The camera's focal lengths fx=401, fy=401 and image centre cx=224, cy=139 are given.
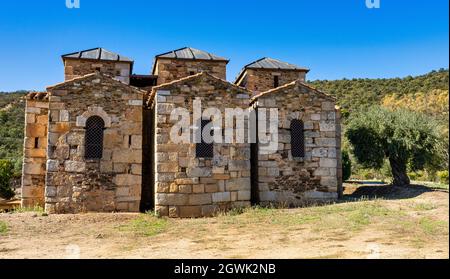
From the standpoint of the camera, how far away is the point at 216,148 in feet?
37.1

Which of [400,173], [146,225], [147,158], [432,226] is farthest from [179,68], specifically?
[432,226]

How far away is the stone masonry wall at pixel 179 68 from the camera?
50.3 ft

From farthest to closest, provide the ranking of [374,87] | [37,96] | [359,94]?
1. [374,87]
2. [359,94]
3. [37,96]

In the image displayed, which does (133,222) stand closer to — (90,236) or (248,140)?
(90,236)

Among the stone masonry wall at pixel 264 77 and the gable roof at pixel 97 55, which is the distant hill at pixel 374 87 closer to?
the stone masonry wall at pixel 264 77

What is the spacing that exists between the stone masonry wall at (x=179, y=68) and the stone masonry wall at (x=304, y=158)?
412cm

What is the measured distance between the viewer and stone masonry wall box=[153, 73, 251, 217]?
425 inches

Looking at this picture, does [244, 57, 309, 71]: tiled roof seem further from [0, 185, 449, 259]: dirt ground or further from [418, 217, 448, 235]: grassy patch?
[418, 217, 448, 235]: grassy patch

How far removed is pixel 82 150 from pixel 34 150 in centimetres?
216

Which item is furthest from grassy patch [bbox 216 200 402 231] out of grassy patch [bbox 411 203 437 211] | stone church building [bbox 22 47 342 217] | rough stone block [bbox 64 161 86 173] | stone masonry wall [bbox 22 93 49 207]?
stone masonry wall [bbox 22 93 49 207]

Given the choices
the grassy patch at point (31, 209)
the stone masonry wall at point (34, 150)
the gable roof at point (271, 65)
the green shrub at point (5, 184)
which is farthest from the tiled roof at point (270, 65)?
the green shrub at point (5, 184)

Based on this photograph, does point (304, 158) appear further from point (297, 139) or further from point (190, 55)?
point (190, 55)

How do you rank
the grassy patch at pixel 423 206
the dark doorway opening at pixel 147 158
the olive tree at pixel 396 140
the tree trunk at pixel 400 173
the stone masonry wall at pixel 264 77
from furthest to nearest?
the stone masonry wall at pixel 264 77, the tree trunk at pixel 400 173, the olive tree at pixel 396 140, the dark doorway opening at pixel 147 158, the grassy patch at pixel 423 206

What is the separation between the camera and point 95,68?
48.9ft
